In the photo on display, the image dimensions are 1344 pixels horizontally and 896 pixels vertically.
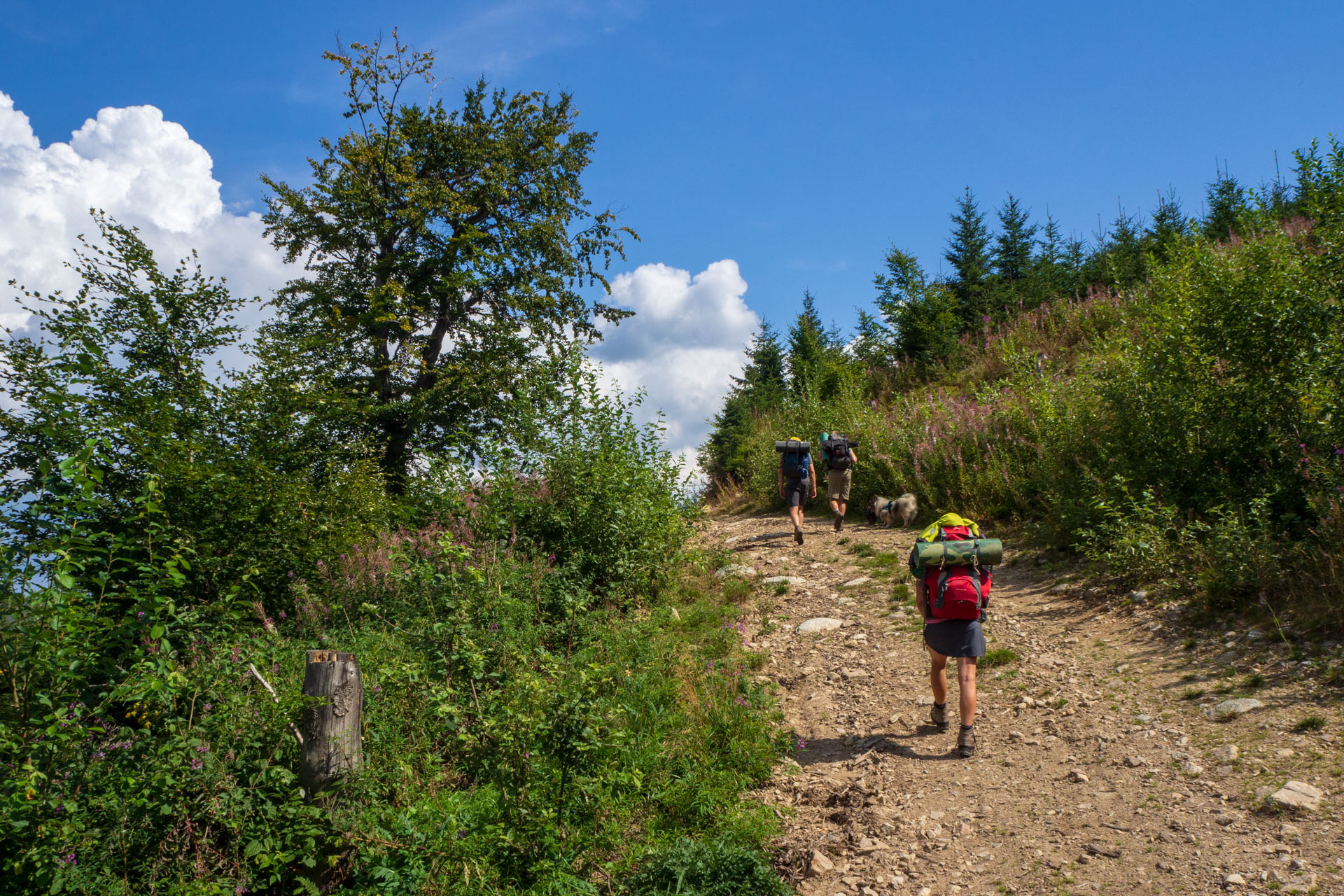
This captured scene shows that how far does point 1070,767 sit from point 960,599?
4.10 feet

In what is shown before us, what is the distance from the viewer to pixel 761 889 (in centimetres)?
382

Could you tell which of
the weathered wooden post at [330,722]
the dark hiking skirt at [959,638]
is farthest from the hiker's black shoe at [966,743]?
the weathered wooden post at [330,722]

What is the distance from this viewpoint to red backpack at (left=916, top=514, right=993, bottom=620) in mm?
5215

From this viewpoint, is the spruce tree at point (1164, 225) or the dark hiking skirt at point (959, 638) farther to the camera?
the spruce tree at point (1164, 225)

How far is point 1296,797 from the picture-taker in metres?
3.85

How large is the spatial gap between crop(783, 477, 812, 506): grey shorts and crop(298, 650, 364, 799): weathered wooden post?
9.03 meters

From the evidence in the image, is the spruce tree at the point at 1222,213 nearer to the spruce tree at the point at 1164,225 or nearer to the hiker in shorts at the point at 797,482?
the spruce tree at the point at 1164,225

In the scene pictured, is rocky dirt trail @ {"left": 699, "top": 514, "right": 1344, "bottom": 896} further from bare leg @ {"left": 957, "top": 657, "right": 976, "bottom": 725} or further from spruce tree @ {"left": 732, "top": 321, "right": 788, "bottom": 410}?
spruce tree @ {"left": 732, "top": 321, "right": 788, "bottom": 410}

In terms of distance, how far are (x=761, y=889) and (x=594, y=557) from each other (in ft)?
16.8

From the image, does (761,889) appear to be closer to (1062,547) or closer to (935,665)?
(935,665)

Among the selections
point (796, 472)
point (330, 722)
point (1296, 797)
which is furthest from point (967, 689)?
point (796, 472)

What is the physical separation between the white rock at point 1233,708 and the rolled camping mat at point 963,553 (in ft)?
5.49

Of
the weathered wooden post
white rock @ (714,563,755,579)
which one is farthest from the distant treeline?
the weathered wooden post

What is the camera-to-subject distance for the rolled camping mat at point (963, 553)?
205 inches
